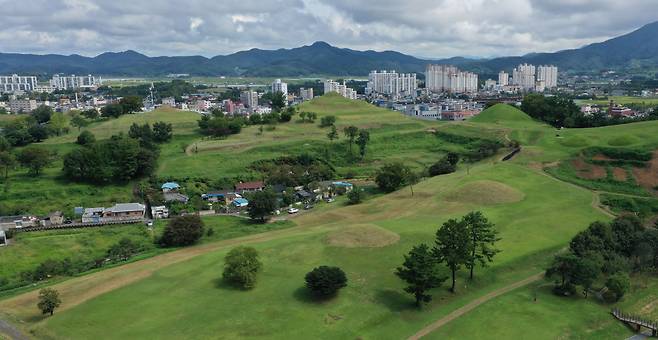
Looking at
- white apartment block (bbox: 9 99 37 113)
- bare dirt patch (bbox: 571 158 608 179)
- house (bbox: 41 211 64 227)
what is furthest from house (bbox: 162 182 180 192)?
white apartment block (bbox: 9 99 37 113)

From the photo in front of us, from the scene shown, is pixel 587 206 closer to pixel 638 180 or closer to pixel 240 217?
pixel 638 180

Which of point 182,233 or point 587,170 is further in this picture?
point 587,170

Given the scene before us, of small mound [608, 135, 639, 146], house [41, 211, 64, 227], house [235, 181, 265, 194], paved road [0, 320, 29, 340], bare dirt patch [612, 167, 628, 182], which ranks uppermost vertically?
small mound [608, 135, 639, 146]

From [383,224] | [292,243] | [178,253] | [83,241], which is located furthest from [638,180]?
[83,241]

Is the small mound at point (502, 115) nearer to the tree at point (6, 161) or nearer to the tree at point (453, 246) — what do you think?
the tree at point (453, 246)

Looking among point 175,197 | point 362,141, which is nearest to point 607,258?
point 175,197

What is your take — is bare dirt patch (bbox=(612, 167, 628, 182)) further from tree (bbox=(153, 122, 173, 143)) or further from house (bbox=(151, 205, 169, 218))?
tree (bbox=(153, 122, 173, 143))

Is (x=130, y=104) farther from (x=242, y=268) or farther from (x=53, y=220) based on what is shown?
(x=242, y=268)
